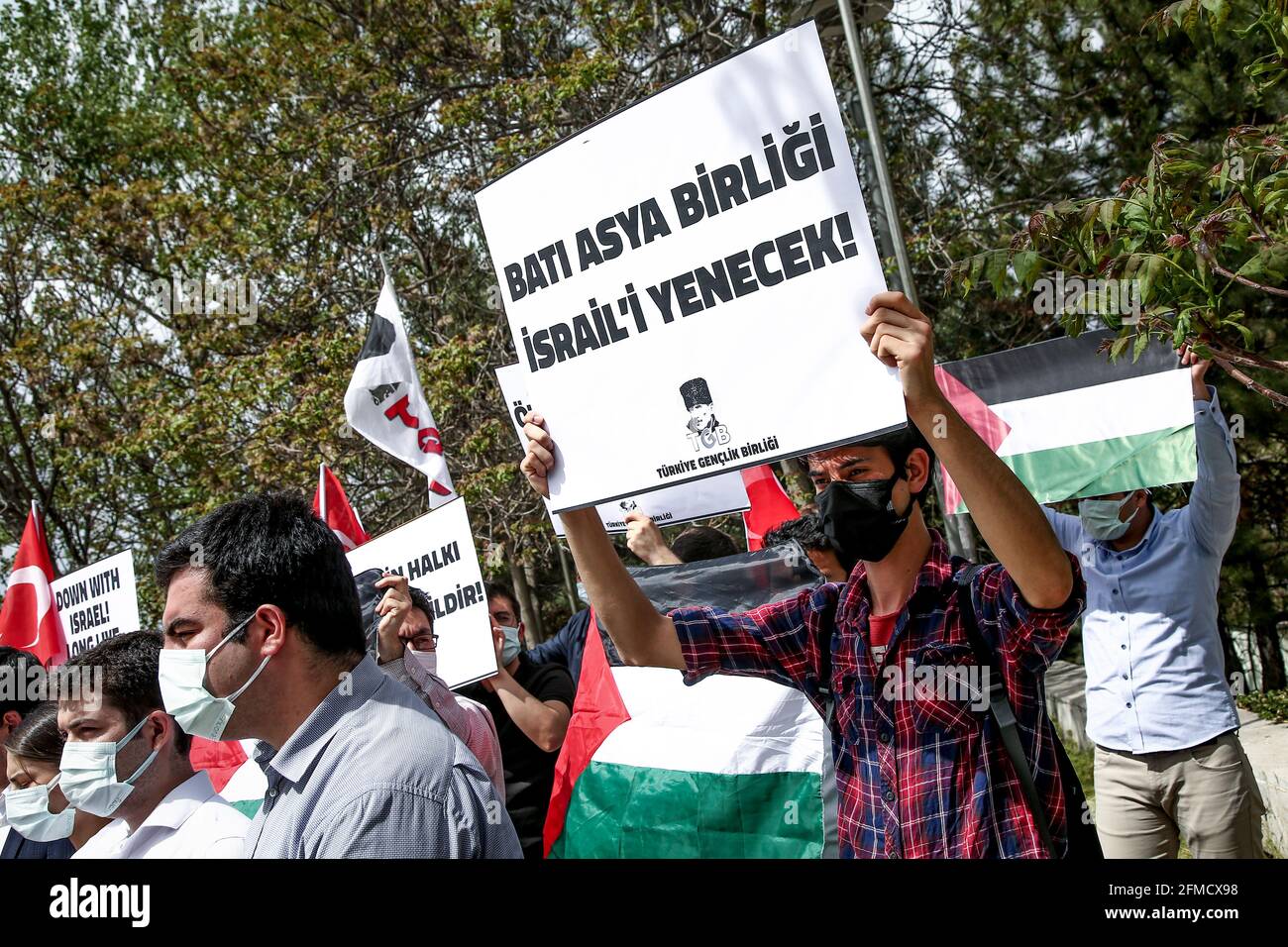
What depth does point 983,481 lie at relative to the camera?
1.93 meters

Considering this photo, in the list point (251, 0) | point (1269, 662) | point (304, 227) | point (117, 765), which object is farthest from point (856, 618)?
point (251, 0)

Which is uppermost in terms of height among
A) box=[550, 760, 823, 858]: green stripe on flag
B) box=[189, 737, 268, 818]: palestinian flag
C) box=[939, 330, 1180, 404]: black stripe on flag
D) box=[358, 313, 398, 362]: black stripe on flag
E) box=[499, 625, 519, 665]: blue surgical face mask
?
box=[358, 313, 398, 362]: black stripe on flag

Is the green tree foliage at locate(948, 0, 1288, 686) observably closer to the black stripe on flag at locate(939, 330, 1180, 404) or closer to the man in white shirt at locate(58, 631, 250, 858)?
the black stripe on flag at locate(939, 330, 1180, 404)

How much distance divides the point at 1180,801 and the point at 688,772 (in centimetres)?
173

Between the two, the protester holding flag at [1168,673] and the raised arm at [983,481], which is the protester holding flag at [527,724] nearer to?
the protester holding flag at [1168,673]

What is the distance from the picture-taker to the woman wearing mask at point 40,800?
3.44 meters

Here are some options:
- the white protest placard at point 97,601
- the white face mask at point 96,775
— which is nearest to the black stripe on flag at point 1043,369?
the white face mask at point 96,775

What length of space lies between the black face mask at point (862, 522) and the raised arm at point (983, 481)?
0.41 m

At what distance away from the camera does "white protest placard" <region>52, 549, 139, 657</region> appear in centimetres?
645

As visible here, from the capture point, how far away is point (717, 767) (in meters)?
3.60

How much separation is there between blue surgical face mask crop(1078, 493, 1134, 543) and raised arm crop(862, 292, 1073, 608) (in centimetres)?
231

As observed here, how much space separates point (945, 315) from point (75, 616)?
Answer: 8.35 meters

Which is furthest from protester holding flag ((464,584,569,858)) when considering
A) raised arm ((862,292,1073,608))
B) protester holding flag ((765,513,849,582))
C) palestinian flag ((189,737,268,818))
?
raised arm ((862,292,1073,608))

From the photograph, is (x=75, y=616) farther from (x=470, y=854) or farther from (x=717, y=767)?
(x=470, y=854)
